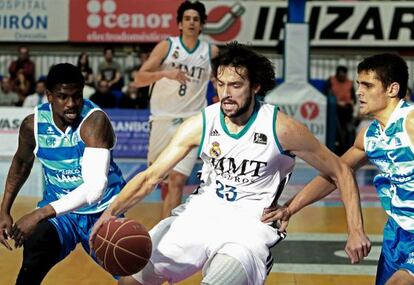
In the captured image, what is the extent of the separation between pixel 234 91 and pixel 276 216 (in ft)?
2.45

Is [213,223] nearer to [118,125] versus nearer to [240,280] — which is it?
[240,280]

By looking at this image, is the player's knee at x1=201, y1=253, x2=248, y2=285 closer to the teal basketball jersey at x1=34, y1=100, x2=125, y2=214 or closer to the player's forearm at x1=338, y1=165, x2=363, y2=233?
the player's forearm at x1=338, y1=165, x2=363, y2=233

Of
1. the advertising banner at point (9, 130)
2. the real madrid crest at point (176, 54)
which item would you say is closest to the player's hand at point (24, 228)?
the real madrid crest at point (176, 54)

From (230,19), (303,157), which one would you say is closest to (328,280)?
(303,157)

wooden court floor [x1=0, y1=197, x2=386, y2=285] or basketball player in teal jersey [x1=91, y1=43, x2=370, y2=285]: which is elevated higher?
basketball player in teal jersey [x1=91, y1=43, x2=370, y2=285]

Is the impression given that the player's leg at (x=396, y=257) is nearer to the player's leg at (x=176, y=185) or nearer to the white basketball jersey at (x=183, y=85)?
the player's leg at (x=176, y=185)

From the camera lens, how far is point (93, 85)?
19.5 m

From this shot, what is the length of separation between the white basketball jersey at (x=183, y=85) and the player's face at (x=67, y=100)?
4132mm

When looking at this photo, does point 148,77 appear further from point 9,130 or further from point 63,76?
point 9,130

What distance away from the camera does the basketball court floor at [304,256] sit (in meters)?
7.50

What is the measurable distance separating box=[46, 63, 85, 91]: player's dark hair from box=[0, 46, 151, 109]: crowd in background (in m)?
12.3

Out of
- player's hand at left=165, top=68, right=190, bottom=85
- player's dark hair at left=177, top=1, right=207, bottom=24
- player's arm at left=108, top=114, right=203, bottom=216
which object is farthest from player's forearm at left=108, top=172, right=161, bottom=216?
player's dark hair at left=177, top=1, right=207, bottom=24

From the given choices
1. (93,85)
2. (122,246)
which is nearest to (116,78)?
(93,85)

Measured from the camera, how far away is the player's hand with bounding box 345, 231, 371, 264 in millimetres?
4980
